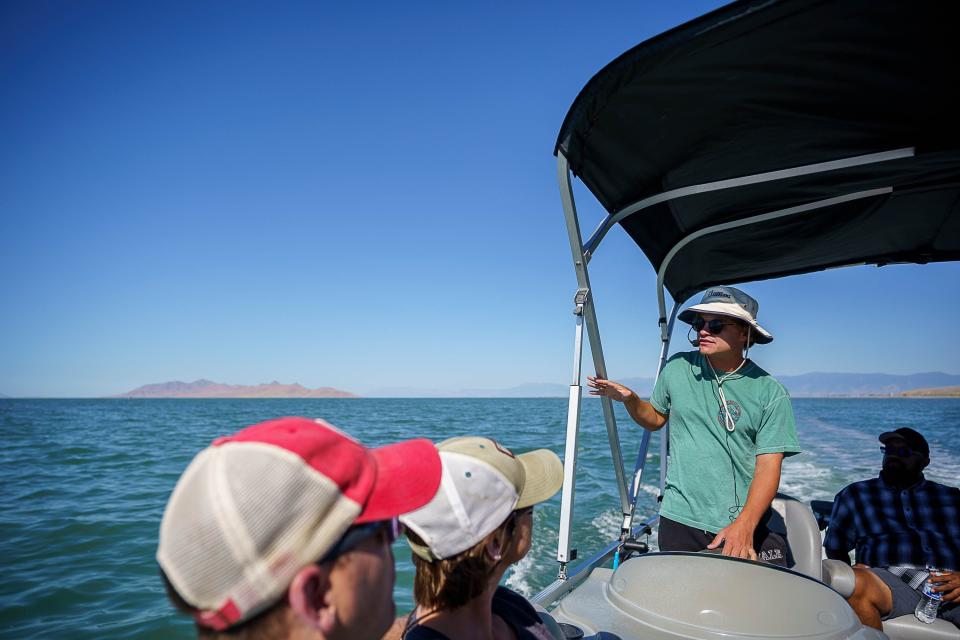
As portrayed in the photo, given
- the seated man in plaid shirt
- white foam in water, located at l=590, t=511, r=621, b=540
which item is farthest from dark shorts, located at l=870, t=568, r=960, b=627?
white foam in water, located at l=590, t=511, r=621, b=540

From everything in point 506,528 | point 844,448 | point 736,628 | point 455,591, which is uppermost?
point 506,528

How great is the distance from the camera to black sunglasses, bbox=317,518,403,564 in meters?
0.76

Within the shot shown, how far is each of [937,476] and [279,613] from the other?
11.4 meters

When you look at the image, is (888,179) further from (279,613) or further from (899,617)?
(279,613)

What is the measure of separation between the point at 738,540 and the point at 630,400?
77 centimetres

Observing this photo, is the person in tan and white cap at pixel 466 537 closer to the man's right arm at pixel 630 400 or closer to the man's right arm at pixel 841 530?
the man's right arm at pixel 630 400

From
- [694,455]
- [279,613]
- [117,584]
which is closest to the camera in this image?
[279,613]

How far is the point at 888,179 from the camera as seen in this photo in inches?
108

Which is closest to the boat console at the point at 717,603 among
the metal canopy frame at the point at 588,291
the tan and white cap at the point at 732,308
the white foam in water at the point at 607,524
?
the metal canopy frame at the point at 588,291

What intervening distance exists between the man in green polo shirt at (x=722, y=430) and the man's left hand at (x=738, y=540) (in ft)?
0.34

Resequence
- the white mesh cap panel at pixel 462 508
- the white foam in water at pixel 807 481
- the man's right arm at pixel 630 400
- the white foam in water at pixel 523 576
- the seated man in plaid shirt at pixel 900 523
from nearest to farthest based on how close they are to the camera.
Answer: the white mesh cap panel at pixel 462 508, the man's right arm at pixel 630 400, the seated man in plaid shirt at pixel 900 523, the white foam in water at pixel 523 576, the white foam in water at pixel 807 481

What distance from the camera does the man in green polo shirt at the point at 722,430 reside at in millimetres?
2354

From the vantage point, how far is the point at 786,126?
7.73ft

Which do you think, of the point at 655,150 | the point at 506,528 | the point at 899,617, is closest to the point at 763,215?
the point at 655,150
